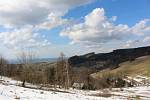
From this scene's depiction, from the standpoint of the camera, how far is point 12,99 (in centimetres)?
2317

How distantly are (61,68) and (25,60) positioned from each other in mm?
15481

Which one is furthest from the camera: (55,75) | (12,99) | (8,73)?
(8,73)

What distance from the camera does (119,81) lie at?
192 metres

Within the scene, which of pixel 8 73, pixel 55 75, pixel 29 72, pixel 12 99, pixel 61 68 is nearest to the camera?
pixel 12 99

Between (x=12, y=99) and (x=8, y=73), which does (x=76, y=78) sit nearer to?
(x=8, y=73)

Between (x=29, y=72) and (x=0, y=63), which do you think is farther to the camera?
(x=0, y=63)

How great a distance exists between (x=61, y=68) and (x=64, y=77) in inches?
161

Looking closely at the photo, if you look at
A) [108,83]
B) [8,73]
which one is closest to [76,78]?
[8,73]

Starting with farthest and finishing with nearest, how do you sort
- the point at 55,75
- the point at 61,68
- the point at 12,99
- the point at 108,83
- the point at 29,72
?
the point at 108,83, the point at 55,75, the point at 61,68, the point at 29,72, the point at 12,99

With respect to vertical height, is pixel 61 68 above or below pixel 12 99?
above

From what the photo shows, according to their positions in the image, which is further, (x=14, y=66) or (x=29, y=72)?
(x=14, y=66)

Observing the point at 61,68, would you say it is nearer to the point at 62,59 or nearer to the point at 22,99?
the point at 62,59

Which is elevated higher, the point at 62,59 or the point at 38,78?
the point at 62,59

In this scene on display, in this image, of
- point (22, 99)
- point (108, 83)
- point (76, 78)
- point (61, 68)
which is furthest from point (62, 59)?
point (22, 99)
